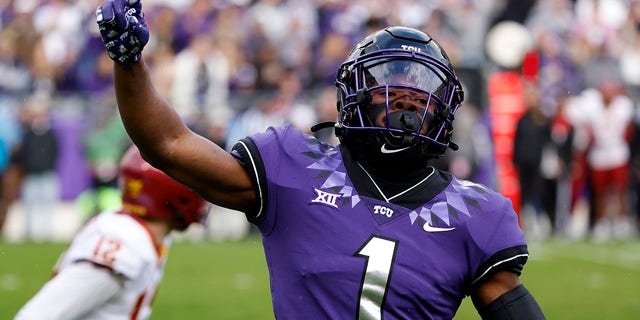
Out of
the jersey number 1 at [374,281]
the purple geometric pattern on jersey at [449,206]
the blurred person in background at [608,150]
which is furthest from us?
the blurred person in background at [608,150]

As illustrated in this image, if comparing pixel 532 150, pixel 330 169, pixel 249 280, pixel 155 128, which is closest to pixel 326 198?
pixel 330 169

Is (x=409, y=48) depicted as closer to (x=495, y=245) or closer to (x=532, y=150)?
(x=495, y=245)

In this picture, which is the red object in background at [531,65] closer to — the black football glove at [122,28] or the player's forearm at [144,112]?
the player's forearm at [144,112]

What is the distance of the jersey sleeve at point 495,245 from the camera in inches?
122

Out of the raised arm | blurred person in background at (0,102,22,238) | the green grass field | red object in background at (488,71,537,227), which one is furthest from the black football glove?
red object in background at (488,71,537,227)

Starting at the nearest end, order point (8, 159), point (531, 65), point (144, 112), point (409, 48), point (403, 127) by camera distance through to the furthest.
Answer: point (144, 112)
point (403, 127)
point (409, 48)
point (8, 159)
point (531, 65)

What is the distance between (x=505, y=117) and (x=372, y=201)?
1108 centimetres

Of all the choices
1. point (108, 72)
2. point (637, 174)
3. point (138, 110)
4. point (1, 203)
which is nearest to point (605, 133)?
point (637, 174)

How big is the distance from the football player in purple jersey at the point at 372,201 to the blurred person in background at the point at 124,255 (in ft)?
3.20

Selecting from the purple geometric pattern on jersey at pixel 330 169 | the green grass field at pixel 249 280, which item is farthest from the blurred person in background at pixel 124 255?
the green grass field at pixel 249 280

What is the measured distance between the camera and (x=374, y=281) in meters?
3.03

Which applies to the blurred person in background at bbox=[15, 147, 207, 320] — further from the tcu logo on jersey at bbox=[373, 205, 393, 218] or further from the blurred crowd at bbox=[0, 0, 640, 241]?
the blurred crowd at bbox=[0, 0, 640, 241]

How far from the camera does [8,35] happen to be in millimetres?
13758

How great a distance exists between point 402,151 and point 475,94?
410 inches
